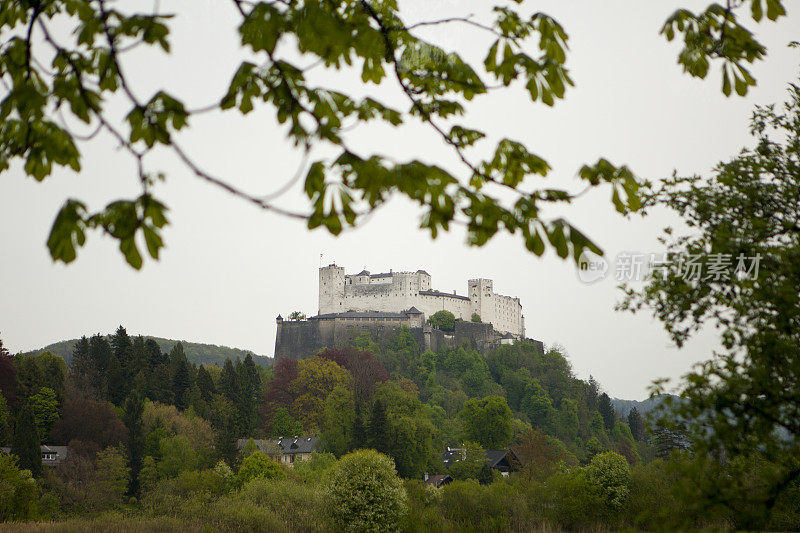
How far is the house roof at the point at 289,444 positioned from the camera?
5244cm

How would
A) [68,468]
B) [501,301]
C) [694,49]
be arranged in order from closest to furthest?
[694,49] → [68,468] → [501,301]

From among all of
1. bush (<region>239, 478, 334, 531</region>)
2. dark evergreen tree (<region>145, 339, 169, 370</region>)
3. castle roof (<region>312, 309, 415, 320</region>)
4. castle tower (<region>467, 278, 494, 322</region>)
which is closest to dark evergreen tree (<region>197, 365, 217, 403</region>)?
dark evergreen tree (<region>145, 339, 169, 370</region>)

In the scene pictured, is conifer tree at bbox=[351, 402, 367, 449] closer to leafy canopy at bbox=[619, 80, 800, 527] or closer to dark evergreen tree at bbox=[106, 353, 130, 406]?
dark evergreen tree at bbox=[106, 353, 130, 406]

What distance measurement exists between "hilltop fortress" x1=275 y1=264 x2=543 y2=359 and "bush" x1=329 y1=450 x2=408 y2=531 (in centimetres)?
5508

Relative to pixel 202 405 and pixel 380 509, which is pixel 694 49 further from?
pixel 202 405

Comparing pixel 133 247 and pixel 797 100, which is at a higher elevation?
pixel 797 100

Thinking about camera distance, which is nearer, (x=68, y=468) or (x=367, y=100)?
(x=367, y=100)

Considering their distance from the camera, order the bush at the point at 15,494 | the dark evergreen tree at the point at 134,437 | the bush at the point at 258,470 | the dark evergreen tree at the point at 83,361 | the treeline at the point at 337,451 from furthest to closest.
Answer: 1. the dark evergreen tree at the point at 83,361
2. the dark evergreen tree at the point at 134,437
3. the bush at the point at 258,470
4. the bush at the point at 15,494
5. the treeline at the point at 337,451

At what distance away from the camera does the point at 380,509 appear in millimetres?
28719

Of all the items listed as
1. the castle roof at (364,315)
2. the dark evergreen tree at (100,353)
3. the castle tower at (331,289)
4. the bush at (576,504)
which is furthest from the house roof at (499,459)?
the castle tower at (331,289)

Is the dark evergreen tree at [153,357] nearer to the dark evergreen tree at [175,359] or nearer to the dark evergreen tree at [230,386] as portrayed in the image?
the dark evergreen tree at [175,359]

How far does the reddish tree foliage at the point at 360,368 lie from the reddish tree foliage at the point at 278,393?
4.76 metres

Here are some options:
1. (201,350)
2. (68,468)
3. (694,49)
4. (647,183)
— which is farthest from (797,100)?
(201,350)

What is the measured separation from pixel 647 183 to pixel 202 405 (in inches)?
1966
